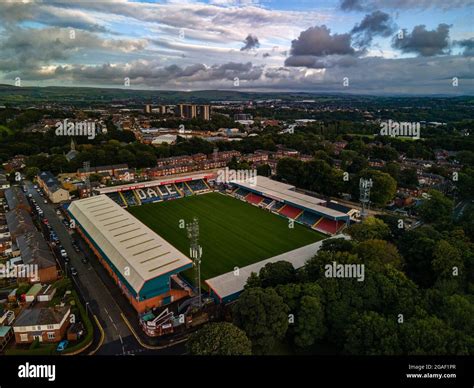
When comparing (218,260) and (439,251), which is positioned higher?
(439,251)

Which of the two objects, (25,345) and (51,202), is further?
(51,202)

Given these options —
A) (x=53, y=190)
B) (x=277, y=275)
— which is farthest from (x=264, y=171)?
(x=277, y=275)

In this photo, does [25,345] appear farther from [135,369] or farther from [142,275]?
[135,369]

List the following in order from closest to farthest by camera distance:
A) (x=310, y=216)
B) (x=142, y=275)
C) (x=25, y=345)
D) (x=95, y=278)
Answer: (x=25, y=345) < (x=142, y=275) < (x=95, y=278) < (x=310, y=216)

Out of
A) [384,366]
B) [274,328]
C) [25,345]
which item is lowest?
[25,345]

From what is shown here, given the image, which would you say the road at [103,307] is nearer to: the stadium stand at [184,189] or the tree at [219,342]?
the tree at [219,342]

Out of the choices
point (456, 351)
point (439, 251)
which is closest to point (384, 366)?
point (456, 351)

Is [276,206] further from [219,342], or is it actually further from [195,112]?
[195,112]
